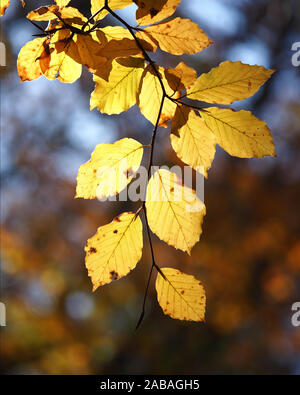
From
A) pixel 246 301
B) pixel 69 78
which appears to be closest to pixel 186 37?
pixel 69 78

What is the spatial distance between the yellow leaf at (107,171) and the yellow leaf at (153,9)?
0.14 metres

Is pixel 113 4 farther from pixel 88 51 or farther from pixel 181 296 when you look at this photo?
pixel 181 296

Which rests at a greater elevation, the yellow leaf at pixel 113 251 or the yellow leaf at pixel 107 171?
the yellow leaf at pixel 107 171

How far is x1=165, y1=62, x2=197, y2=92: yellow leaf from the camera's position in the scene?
0.39 metres

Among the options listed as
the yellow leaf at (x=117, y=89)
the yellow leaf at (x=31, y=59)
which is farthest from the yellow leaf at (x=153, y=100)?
the yellow leaf at (x=31, y=59)

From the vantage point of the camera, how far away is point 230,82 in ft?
1.30

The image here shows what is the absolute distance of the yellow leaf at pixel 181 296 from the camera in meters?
0.43

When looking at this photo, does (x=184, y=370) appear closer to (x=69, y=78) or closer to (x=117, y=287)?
(x=117, y=287)

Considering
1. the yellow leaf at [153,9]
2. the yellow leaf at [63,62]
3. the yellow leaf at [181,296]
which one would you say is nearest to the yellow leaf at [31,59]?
the yellow leaf at [63,62]

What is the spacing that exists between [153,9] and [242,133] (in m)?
0.17

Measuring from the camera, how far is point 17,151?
585cm

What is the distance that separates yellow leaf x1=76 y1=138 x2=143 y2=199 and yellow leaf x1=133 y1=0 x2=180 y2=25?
14cm

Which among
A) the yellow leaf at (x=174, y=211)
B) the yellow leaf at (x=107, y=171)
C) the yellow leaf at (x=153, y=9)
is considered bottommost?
the yellow leaf at (x=174, y=211)

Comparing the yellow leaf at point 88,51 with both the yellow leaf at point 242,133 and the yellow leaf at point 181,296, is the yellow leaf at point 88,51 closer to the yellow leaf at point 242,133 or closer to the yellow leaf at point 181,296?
the yellow leaf at point 242,133
